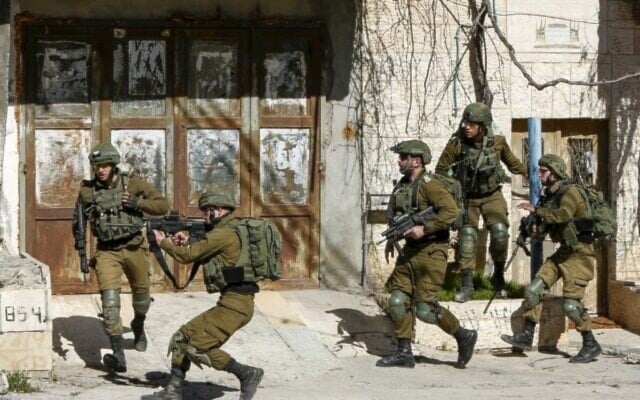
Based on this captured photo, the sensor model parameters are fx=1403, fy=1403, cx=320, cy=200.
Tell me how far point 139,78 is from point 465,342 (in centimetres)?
430

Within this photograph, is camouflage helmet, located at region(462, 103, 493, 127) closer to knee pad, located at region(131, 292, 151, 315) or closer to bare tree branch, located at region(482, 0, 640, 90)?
bare tree branch, located at region(482, 0, 640, 90)

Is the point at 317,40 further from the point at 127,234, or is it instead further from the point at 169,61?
the point at 127,234

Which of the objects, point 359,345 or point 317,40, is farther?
point 317,40

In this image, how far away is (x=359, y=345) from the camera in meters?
12.9

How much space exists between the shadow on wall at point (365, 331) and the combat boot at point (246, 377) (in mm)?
2335

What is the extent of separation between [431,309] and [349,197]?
2.65m

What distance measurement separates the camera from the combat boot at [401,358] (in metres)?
12.1

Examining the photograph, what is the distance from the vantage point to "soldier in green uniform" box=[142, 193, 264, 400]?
10.3 metres

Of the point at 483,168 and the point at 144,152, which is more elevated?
the point at 144,152

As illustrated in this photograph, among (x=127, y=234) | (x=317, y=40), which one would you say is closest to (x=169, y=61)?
(x=317, y=40)

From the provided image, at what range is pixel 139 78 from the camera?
1391cm

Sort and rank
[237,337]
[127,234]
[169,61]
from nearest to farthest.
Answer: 1. [127,234]
2. [237,337]
3. [169,61]

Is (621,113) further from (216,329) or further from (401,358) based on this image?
(216,329)

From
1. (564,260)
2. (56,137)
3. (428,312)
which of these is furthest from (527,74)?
(56,137)
